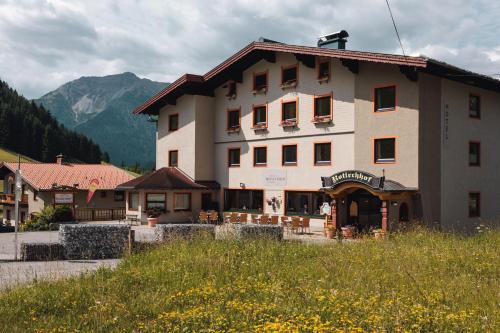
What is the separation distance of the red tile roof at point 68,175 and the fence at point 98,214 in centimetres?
535

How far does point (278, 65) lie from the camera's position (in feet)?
99.6

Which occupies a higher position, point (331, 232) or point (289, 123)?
point (289, 123)

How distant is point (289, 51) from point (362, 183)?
30.8 feet

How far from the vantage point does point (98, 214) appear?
39094mm

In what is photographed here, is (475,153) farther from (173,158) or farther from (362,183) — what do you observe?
(173,158)

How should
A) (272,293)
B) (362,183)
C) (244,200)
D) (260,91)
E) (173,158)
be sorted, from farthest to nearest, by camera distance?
(173,158)
(244,200)
(260,91)
(362,183)
(272,293)

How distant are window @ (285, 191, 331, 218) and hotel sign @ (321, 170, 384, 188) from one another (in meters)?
3.08

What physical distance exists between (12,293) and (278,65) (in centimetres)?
2353

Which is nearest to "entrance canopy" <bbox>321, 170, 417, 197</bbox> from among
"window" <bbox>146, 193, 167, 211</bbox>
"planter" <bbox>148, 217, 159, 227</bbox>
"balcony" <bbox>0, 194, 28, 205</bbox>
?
"planter" <bbox>148, 217, 159, 227</bbox>

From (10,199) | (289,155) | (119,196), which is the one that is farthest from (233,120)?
(10,199)

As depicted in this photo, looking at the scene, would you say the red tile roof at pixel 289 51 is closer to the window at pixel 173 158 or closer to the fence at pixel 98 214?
the window at pixel 173 158

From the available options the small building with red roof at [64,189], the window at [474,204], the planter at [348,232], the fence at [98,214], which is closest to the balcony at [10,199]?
the small building with red roof at [64,189]

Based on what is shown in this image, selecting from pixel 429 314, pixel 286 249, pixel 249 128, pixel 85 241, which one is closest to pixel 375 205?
pixel 249 128

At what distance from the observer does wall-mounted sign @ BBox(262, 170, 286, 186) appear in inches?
1176
